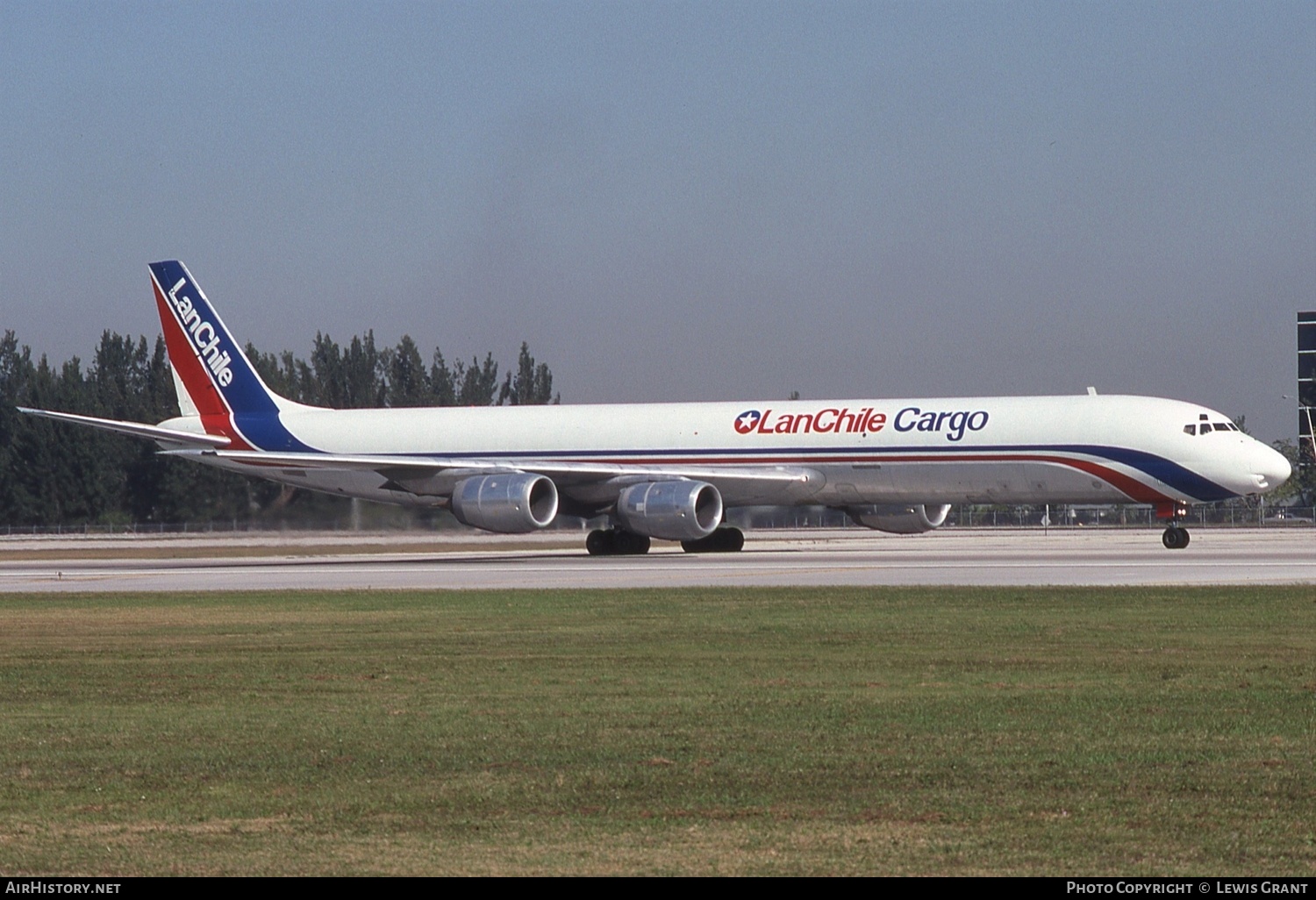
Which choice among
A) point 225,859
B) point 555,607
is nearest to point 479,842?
point 225,859

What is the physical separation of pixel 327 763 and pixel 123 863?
2.96 m

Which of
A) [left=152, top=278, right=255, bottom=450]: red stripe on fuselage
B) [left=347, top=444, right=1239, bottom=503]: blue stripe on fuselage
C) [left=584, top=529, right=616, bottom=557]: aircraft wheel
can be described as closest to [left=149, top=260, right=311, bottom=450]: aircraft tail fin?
[left=152, top=278, right=255, bottom=450]: red stripe on fuselage

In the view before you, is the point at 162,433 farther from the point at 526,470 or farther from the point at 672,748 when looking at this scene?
the point at 672,748

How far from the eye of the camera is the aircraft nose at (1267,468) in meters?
→ 44.4

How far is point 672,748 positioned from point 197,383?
150ft

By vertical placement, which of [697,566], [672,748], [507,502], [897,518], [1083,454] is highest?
[1083,454]

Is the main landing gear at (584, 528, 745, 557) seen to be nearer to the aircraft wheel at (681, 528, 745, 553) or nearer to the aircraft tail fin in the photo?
the aircraft wheel at (681, 528, 745, 553)

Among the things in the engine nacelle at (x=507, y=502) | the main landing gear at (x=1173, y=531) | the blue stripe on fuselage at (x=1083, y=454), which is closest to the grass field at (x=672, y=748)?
the blue stripe on fuselage at (x=1083, y=454)

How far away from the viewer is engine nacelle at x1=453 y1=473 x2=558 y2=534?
149ft

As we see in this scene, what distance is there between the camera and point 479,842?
29.3 ft

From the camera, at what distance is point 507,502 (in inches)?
1786

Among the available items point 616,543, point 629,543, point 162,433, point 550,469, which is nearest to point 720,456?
point 629,543

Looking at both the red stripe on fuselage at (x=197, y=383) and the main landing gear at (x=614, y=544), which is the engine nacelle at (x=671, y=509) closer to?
the main landing gear at (x=614, y=544)

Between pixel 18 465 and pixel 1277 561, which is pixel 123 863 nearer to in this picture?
pixel 1277 561
